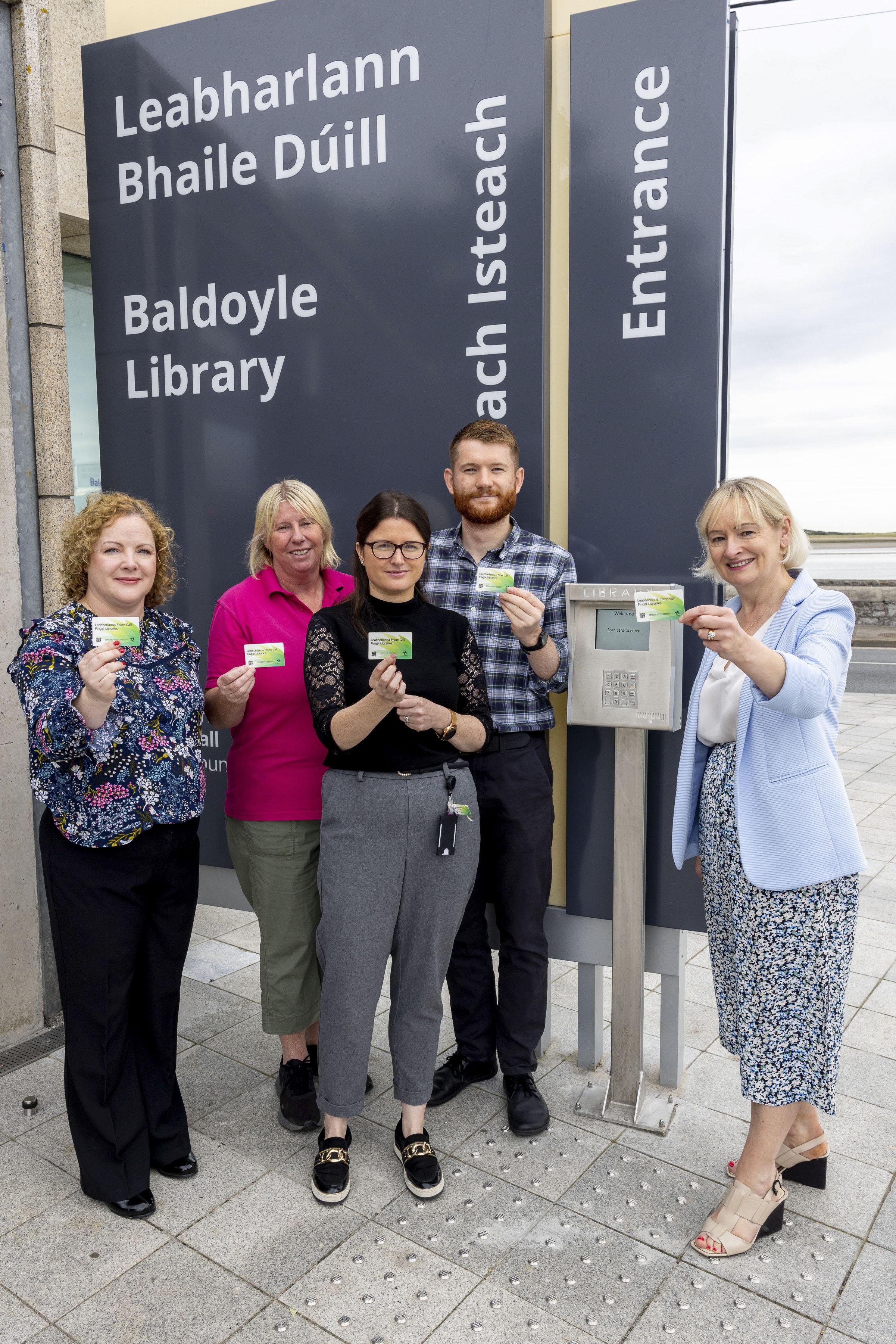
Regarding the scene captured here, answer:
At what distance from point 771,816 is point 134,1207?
2097 millimetres

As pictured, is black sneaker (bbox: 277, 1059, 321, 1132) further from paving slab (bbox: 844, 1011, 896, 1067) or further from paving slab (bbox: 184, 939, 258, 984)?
paving slab (bbox: 844, 1011, 896, 1067)

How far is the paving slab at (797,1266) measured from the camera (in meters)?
2.38

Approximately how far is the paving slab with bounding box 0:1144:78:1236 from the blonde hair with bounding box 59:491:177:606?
1.77 m

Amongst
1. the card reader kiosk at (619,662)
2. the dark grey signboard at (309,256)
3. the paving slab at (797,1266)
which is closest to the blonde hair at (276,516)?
the dark grey signboard at (309,256)

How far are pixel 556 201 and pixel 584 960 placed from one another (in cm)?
261

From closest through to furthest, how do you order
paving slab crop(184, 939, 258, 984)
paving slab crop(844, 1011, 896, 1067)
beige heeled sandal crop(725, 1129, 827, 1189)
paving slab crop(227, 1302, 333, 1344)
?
paving slab crop(227, 1302, 333, 1344) < beige heeled sandal crop(725, 1129, 827, 1189) < paving slab crop(844, 1011, 896, 1067) < paving slab crop(184, 939, 258, 984)

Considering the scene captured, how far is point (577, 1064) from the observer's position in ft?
11.6

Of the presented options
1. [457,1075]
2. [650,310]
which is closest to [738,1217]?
[457,1075]

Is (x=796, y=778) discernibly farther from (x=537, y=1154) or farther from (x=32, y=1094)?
(x=32, y=1094)

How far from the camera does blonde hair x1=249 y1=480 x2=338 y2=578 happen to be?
2893mm

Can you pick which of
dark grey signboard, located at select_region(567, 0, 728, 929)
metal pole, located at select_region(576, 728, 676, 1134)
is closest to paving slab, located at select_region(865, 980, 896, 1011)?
metal pole, located at select_region(576, 728, 676, 1134)

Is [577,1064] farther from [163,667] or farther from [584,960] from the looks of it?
[163,667]

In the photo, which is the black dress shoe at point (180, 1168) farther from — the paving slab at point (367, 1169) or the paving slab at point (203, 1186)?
the paving slab at point (367, 1169)

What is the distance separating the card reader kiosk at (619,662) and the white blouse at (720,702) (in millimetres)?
358
